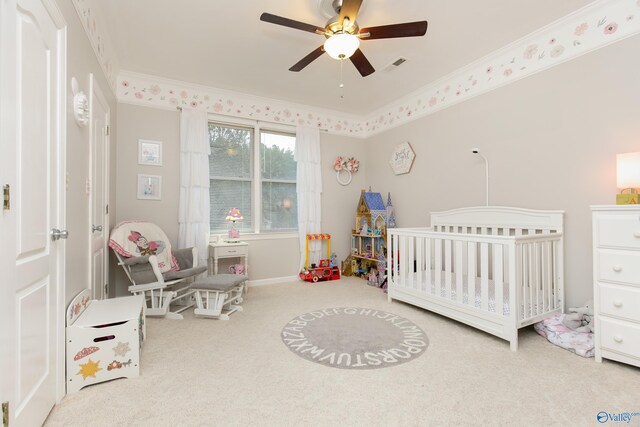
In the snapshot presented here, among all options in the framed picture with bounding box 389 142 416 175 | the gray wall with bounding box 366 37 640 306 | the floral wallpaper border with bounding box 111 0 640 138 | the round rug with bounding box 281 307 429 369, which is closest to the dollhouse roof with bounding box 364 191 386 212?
the framed picture with bounding box 389 142 416 175

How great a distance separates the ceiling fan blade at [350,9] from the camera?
1787mm

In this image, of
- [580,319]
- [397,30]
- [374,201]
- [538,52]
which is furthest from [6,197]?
[374,201]

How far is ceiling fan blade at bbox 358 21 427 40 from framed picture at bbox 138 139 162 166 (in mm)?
2696

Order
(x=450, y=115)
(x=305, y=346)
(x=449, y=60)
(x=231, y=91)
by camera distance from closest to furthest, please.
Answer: (x=305, y=346), (x=449, y=60), (x=450, y=115), (x=231, y=91)

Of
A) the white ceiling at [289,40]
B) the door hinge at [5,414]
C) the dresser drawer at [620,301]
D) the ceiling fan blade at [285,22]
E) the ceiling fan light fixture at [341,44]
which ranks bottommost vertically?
the door hinge at [5,414]

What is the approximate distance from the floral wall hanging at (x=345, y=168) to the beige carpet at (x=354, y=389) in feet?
9.51

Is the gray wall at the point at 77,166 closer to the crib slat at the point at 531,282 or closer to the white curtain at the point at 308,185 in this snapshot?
the white curtain at the point at 308,185

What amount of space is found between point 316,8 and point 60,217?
219 cm

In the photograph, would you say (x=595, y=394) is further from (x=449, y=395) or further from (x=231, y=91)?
(x=231, y=91)

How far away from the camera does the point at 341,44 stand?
1984mm

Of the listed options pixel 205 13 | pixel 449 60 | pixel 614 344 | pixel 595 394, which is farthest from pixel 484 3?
pixel 595 394

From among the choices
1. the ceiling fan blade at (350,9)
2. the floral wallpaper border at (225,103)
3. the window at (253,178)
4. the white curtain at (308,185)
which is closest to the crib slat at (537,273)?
the ceiling fan blade at (350,9)

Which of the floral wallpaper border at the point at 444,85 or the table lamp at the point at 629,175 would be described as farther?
the floral wallpaper border at the point at 444,85

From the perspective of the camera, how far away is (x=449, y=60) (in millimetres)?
3086
